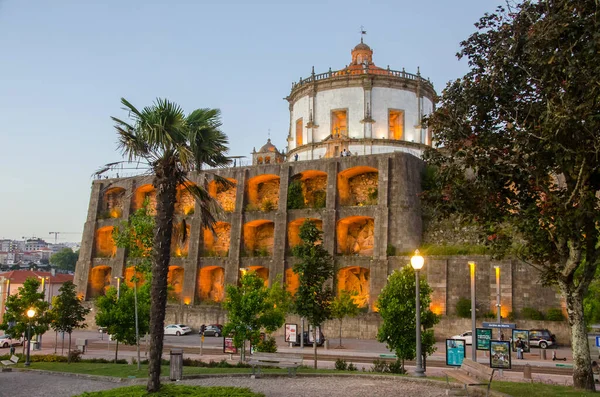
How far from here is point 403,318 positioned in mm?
21312

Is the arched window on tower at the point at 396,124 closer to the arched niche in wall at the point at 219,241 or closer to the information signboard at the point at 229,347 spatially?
the arched niche in wall at the point at 219,241

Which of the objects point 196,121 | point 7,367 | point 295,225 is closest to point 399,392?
point 196,121

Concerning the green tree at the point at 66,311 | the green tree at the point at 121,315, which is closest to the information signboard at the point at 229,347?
the green tree at the point at 121,315

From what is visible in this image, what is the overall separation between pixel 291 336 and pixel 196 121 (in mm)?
21692

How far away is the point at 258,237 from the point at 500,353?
37.5 metres

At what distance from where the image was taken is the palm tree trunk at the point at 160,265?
47.1 feet

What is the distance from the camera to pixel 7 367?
2444cm

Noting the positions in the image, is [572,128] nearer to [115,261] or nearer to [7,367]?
[7,367]

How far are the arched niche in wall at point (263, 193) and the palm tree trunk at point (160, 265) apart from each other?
3829cm

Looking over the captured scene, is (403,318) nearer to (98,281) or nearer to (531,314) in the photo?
(531,314)

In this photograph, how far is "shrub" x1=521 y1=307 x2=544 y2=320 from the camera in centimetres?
3834

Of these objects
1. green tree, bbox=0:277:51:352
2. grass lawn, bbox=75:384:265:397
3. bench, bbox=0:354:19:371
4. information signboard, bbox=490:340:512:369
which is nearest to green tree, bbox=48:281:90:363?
green tree, bbox=0:277:51:352

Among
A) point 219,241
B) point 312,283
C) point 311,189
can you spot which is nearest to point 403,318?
point 312,283

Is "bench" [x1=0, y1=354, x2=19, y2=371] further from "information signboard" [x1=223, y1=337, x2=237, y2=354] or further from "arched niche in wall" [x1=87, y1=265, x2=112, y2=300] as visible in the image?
"arched niche in wall" [x1=87, y1=265, x2=112, y2=300]
